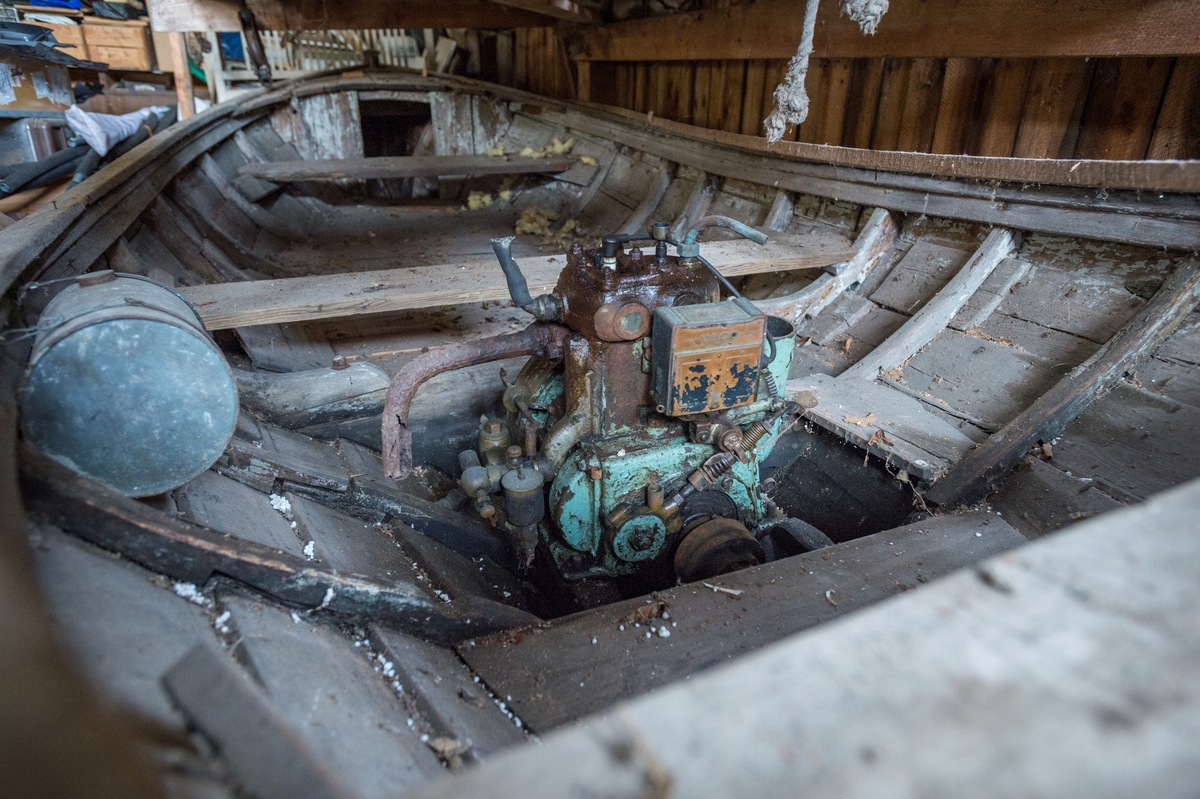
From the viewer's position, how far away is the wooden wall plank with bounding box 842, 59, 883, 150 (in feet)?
10.4

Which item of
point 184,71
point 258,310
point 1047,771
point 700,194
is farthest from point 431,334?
point 184,71

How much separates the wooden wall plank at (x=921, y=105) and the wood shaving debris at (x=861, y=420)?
148 centimetres

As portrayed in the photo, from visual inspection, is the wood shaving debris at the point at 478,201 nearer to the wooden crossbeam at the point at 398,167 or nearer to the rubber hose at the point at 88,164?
the wooden crossbeam at the point at 398,167

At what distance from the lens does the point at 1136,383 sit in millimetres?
1957

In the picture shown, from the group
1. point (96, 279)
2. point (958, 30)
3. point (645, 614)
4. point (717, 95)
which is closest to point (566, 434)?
point (645, 614)

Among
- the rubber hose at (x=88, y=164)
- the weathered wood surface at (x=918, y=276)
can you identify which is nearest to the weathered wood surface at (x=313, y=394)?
the rubber hose at (x=88, y=164)

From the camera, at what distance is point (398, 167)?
15.1 ft

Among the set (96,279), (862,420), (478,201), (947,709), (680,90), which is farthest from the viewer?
(478,201)

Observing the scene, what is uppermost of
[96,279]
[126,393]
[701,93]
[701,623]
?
[701,93]

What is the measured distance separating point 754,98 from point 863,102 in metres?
0.70

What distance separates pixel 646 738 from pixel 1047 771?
0.88 feet

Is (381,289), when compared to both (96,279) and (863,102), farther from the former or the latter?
(863,102)

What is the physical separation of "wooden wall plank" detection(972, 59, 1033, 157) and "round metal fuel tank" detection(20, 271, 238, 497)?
296 cm

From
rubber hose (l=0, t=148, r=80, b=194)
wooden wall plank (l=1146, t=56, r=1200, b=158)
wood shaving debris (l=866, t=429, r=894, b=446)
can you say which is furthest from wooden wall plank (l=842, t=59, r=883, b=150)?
rubber hose (l=0, t=148, r=80, b=194)
